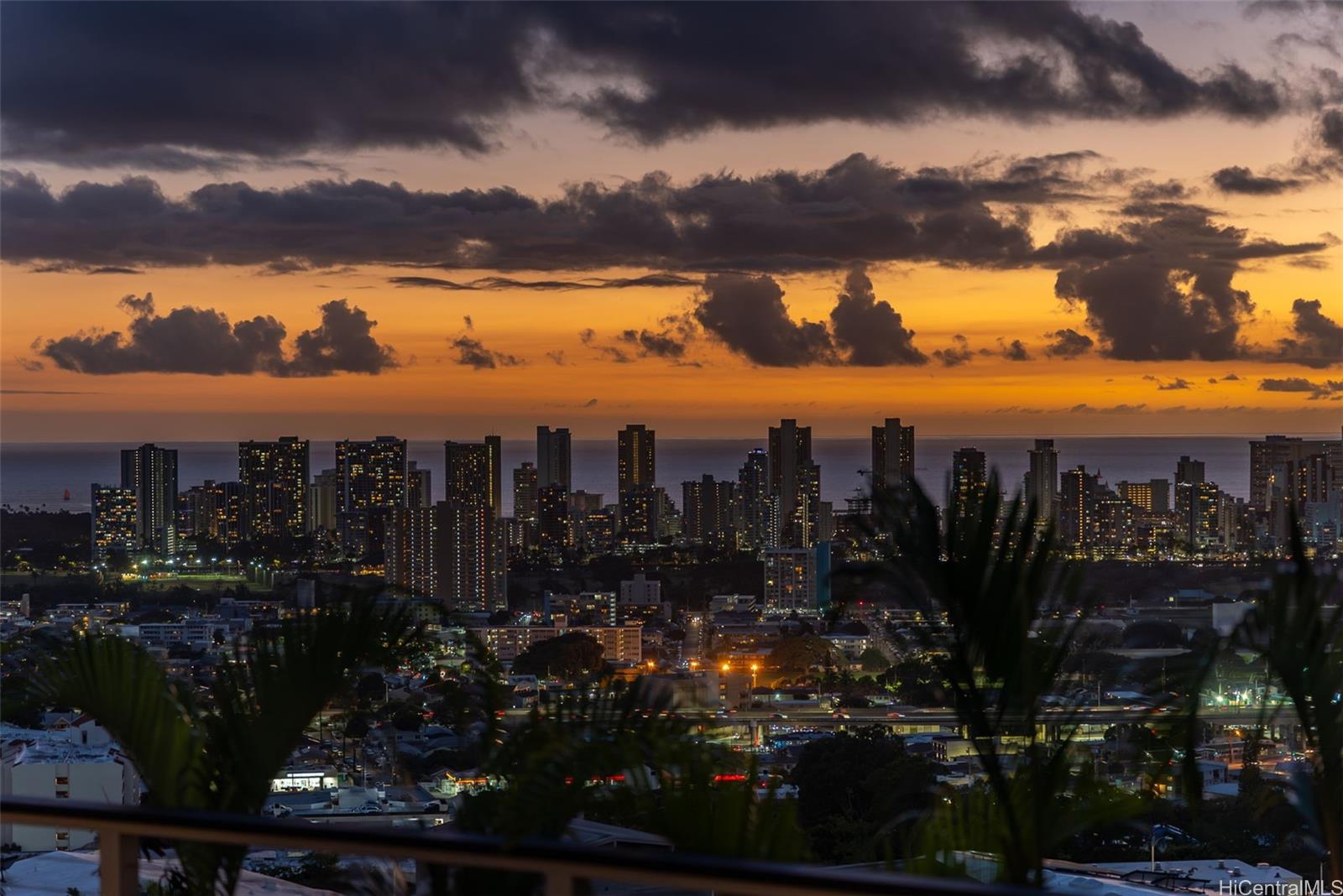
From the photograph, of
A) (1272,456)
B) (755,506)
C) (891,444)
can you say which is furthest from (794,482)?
(891,444)

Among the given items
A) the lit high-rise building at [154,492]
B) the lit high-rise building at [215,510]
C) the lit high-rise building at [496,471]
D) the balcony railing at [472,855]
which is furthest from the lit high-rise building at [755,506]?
the balcony railing at [472,855]

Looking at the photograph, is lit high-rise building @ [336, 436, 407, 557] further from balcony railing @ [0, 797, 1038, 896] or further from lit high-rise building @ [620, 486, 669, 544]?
balcony railing @ [0, 797, 1038, 896]

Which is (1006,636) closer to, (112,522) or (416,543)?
(112,522)

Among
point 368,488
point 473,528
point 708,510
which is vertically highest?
point 368,488

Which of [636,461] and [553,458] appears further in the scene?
[553,458]

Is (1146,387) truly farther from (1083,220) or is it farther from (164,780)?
(164,780)

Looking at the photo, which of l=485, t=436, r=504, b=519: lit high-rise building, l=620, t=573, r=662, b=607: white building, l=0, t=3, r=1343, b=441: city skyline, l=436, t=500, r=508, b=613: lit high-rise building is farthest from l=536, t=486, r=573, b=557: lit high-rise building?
l=620, t=573, r=662, b=607: white building

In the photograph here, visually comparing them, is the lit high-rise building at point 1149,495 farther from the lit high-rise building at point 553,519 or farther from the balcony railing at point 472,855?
the balcony railing at point 472,855
